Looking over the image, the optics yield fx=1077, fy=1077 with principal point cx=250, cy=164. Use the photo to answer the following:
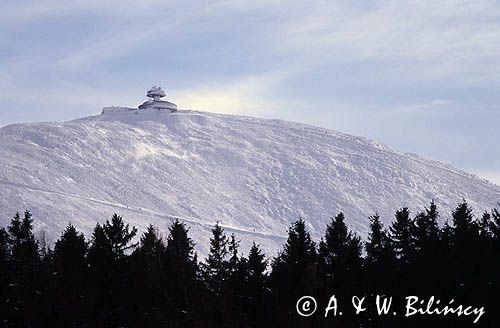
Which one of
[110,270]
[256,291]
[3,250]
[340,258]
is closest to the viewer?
[256,291]

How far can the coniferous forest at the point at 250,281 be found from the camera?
132 ft

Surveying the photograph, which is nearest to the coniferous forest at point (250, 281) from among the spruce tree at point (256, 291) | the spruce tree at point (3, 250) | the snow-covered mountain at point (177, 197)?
the spruce tree at point (256, 291)

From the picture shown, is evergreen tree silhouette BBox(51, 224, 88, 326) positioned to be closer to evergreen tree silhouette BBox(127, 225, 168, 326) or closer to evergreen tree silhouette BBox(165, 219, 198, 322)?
evergreen tree silhouette BBox(127, 225, 168, 326)

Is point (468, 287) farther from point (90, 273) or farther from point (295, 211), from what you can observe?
point (295, 211)

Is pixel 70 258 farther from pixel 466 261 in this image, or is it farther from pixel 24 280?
pixel 466 261

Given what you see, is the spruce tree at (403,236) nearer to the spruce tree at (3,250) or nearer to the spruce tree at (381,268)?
the spruce tree at (381,268)

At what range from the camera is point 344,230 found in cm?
4875

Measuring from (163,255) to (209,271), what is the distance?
7.93 feet

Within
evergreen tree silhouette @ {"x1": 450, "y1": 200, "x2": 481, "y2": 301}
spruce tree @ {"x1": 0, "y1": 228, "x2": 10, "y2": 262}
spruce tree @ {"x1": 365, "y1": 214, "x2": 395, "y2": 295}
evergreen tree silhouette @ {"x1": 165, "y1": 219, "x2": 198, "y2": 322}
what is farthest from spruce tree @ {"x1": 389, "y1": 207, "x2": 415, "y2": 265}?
spruce tree @ {"x1": 0, "y1": 228, "x2": 10, "y2": 262}

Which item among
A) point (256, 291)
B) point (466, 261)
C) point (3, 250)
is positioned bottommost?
point (256, 291)

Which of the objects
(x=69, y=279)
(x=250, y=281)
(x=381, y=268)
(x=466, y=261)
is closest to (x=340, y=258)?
(x=381, y=268)

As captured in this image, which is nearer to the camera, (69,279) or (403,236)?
(69,279)

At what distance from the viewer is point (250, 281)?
145ft

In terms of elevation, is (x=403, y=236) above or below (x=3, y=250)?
above
